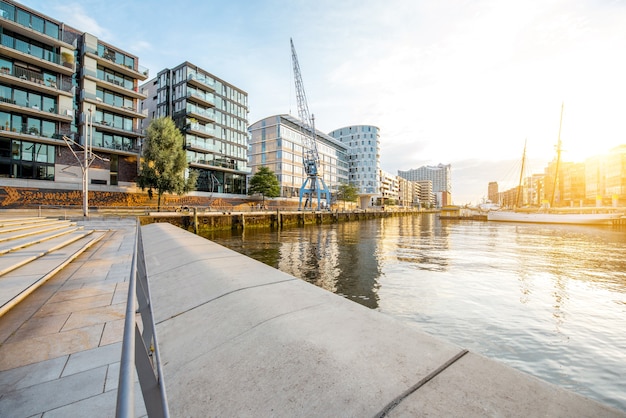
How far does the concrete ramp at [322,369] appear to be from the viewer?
1723 mm

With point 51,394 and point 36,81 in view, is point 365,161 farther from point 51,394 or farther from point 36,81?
point 51,394

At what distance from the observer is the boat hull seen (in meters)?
43.1

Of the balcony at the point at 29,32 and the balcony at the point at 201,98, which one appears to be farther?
the balcony at the point at 201,98

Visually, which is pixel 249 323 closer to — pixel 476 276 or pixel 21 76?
pixel 476 276

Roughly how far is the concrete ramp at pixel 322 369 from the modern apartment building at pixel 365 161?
117 meters

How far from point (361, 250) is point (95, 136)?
3855cm

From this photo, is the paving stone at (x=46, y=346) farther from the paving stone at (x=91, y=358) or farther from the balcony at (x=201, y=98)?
the balcony at (x=201, y=98)

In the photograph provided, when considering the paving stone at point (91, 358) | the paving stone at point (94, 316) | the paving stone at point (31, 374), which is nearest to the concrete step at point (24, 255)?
the paving stone at point (94, 316)

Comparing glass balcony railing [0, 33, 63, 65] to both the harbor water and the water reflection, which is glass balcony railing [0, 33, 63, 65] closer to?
the water reflection

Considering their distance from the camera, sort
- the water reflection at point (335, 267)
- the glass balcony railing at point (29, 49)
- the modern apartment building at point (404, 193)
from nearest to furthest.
A: 1. the water reflection at point (335, 267)
2. the glass balcony railing at point (29, 49)
3. the modern apartment building at point (404, 193)

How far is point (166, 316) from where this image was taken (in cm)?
370

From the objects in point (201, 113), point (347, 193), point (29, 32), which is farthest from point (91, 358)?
point (347, 193)

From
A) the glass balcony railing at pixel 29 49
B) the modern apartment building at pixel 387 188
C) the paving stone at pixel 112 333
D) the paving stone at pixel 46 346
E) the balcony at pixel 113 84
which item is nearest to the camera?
the paving stone at pixel 46 346

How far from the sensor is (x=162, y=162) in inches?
1506
